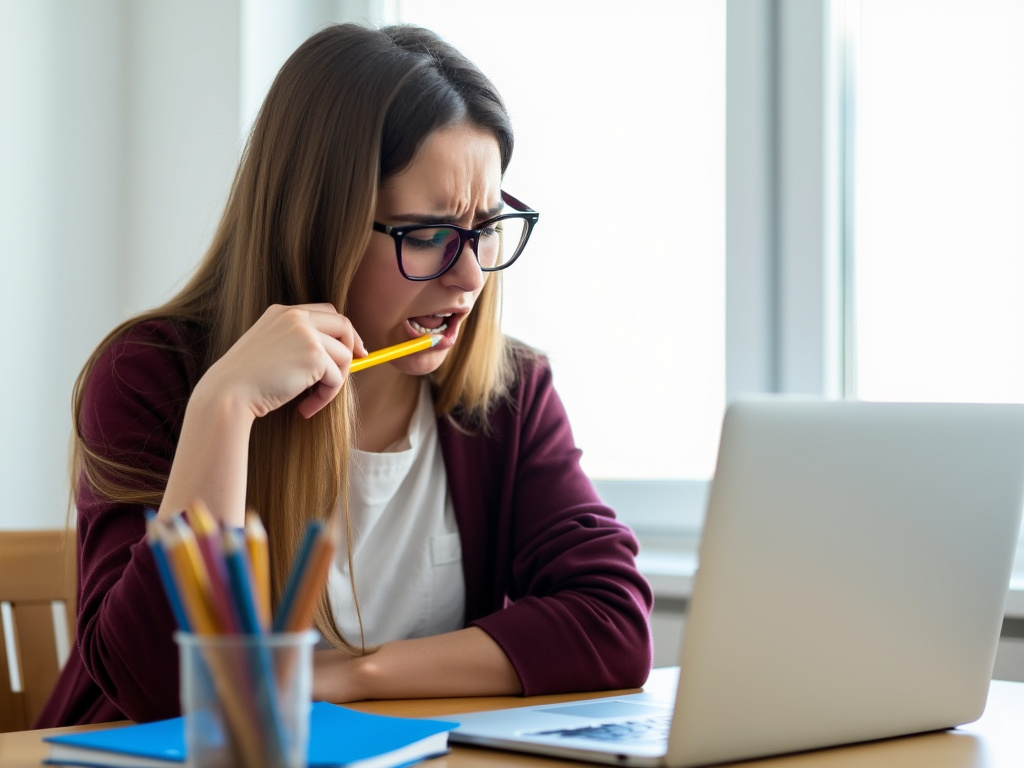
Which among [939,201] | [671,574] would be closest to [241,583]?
[671,574]

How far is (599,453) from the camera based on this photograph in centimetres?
211

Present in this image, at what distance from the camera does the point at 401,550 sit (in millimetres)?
1378

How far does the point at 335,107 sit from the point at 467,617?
645mm

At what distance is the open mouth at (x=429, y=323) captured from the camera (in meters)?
1.27

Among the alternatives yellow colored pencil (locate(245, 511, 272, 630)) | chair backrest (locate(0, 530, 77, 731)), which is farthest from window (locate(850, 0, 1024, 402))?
yellow colored pencil (locate(245, 511, 272, 630))

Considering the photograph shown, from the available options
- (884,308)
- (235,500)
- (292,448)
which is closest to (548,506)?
(292,448)

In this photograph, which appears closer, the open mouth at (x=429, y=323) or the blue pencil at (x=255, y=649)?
the blue pencil at (x=255, y=649)

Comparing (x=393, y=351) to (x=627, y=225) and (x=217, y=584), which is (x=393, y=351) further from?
(x=627, y=225)

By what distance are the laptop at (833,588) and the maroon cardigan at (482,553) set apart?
242 mm

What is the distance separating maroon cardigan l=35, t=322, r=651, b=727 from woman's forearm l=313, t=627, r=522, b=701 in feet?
0.07

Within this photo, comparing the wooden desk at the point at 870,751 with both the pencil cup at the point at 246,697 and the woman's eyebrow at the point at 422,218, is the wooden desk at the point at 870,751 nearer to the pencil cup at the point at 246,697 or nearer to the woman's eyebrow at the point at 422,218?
the pencil cup at the point at 246,697

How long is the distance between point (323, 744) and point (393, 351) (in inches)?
22.7

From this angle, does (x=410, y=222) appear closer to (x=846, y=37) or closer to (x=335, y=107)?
(x=335, y=107)

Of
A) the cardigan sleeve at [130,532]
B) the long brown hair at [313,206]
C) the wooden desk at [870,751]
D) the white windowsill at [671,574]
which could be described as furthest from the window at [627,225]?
the wooden desk at [870,751]
